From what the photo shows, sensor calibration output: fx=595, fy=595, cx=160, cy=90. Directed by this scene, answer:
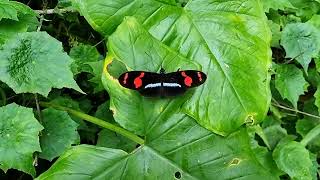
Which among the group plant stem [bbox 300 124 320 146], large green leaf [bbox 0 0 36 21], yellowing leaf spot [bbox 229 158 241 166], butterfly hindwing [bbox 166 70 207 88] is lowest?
plant stem [bbox 300 124 320 146]

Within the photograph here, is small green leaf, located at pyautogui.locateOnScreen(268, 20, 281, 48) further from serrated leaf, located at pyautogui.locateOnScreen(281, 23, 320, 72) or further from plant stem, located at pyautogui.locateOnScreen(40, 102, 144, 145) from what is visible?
plant stem, located at pyautogui.locateOnScreen(40, 102, 144, 145)

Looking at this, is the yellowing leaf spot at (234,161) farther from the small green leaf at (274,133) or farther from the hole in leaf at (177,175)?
the small green leaf at (274,133)

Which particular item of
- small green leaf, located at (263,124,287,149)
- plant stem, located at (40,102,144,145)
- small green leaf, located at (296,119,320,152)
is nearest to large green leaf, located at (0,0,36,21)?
plant stem, located at (40,102,144,145)

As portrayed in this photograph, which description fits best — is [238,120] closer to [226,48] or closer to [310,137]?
[226,48]

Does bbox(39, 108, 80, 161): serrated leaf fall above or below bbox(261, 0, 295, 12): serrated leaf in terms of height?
below

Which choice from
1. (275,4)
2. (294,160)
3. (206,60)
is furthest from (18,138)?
(275,4)

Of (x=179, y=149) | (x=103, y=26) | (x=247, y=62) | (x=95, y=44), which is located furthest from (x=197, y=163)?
(x=95, y=44)

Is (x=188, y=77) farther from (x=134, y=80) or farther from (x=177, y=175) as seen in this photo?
(x=177, y=175)
